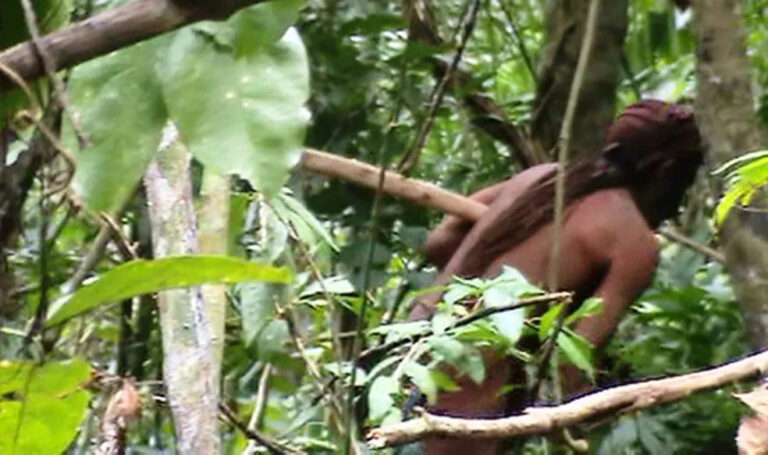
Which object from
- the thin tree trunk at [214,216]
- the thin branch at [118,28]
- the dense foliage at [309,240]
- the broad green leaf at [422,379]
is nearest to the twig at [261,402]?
the dense foliage at [309,240]

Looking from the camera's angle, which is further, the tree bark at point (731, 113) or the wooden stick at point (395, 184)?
the wooden stick at point (395, 184)

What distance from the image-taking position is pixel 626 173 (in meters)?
2.12

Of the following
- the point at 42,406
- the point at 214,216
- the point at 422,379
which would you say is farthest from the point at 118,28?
the point at 422,379

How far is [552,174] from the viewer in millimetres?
2117

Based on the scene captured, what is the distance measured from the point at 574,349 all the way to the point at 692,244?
3.41ft

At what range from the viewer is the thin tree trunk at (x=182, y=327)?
0.97m

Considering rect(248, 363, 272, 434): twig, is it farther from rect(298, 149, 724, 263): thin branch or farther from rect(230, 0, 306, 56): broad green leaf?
rect(230, 0, 306, 56): broad green leaf

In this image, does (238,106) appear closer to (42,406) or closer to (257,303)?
(42,406)

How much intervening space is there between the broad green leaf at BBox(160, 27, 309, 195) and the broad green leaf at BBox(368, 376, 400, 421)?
2.17 ft

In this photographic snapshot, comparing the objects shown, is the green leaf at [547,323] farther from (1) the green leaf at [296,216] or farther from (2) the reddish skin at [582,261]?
(2) the reddish skin at [582,261]

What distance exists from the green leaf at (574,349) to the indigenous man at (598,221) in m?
0.48

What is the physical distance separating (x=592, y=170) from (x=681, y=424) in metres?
0.42

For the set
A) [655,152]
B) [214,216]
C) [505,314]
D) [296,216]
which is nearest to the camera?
[214,216]

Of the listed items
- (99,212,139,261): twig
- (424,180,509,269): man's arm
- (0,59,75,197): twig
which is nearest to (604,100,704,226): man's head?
(424,180,509,269): man's arm
